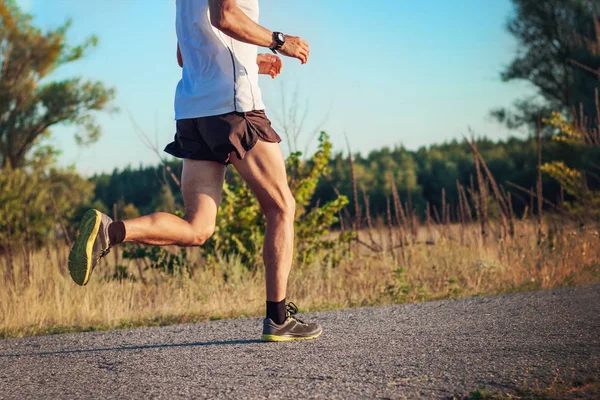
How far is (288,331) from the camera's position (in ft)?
12.5

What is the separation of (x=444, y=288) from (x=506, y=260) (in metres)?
1.08

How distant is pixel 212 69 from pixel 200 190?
0.64 metres

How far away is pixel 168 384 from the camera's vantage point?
2.87m

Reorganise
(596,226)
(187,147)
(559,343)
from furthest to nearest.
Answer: (596,226) → (187,147) → (559,343)

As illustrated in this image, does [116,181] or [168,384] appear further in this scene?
[116,181]

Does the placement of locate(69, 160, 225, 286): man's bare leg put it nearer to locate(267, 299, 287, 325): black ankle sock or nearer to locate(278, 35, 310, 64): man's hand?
locate(267, 299, 287, 325): black ankle sock

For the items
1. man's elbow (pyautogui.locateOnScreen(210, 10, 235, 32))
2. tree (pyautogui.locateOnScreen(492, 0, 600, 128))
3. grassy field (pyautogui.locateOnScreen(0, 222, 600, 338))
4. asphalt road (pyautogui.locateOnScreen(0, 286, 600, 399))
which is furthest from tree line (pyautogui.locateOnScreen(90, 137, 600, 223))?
man's elbow (pyautogui.locateOnScreen(210, 10, 235, 32))

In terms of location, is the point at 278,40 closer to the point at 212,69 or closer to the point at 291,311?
the point at 212,69

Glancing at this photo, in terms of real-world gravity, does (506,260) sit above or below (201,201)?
below

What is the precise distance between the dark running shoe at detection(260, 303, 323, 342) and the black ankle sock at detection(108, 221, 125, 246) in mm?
935

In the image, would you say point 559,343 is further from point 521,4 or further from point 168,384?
point 521,4

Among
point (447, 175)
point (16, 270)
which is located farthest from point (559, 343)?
point (447, 175)

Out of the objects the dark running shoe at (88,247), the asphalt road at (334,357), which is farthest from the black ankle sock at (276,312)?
the dark running shoe at (88,247)

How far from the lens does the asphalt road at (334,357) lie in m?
2.71
